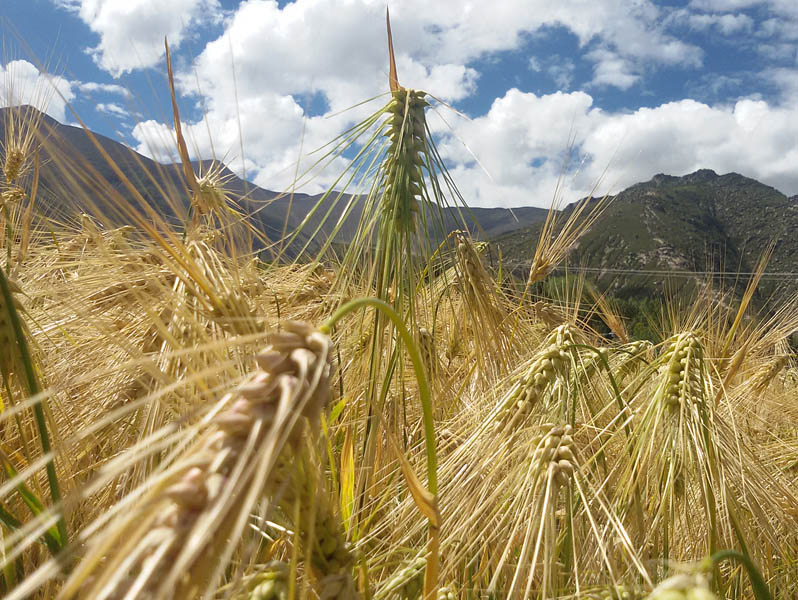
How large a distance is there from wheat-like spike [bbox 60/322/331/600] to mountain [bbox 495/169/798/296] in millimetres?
48294

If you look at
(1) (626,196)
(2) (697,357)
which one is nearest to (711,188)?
(1) (626,196)

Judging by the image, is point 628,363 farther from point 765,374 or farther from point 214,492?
point 214,492

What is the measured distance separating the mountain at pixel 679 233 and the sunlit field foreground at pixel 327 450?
47385 mm

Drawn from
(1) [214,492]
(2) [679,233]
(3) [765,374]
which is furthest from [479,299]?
(2) [679,233]

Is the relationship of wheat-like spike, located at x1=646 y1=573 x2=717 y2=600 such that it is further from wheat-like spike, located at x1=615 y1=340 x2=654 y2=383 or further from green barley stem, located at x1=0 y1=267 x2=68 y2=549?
wheat-like spike, located at x1=615 y1=340 x2=654 y2=383

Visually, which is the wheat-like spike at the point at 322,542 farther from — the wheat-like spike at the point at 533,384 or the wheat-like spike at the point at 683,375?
the wheat-like spike at the point at 683,375

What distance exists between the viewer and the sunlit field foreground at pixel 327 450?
0.42 m

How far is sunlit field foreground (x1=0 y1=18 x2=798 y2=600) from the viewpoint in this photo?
42cm

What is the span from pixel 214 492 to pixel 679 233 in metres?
75.9

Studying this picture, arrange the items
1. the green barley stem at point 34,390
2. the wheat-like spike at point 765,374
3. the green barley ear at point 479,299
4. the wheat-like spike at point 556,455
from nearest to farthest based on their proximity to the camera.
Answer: the green barley stem at point 34,390, the wheat-like spike at point 556,455, the green barley ear at point 479,299, the wheat-like spike at point 765,374

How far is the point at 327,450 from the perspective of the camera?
Result: 0.95m

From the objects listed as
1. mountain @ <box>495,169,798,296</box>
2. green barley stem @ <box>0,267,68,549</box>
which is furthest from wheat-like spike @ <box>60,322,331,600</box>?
mountain @ <box>495,169,798,296</box>

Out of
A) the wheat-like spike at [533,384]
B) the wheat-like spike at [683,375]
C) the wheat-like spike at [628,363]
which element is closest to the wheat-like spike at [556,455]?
the wheat-like spike at [533,384]

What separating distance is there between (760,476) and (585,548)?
448 mm
